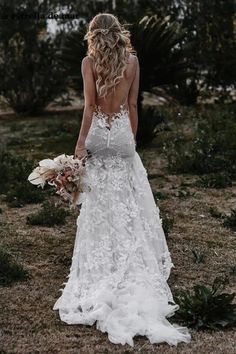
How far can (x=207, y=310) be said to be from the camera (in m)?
5.25

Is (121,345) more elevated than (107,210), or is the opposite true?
(107,210)

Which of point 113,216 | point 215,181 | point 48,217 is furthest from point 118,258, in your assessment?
point 215,181

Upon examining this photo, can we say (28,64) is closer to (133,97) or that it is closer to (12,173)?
(12,173)

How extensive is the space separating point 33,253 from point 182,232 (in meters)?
1.77

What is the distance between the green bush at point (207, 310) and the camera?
5176mm

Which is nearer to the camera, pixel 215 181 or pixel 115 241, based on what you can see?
pixel 115 241

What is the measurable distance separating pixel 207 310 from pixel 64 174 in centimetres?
153

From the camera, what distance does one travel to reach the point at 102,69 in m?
5.50

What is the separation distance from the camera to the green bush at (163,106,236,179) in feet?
35.5

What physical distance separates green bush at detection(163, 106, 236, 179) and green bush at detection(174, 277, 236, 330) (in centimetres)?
529

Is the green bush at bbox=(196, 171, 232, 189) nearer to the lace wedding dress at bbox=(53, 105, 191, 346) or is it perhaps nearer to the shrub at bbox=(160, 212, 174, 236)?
the shrub at bbox=(160, 212, 174, 236)

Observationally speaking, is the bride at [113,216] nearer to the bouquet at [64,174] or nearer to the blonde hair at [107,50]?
the blonde hair at [107,50]

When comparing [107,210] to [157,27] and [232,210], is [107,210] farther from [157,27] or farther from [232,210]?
[157,27]

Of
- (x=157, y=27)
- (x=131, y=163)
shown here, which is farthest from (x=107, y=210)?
(x=157, y=27)
